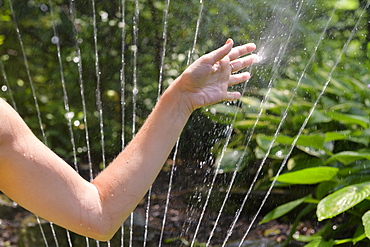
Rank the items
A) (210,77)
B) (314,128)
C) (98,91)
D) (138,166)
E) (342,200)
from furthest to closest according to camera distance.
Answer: (98,91), (314,128), (342,200), (210,77), (138,166)

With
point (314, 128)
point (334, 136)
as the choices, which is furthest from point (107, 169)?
point (314, 128)

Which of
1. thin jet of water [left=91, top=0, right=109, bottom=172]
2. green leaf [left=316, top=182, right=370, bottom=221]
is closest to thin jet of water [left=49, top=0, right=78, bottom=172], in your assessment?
thin jet of water [left=91, top=0, right=109, bottom=172]

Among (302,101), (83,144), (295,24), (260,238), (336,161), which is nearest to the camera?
(336,161)

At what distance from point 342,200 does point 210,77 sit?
58.3 inches

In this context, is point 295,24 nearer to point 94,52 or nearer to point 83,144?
point 94,52

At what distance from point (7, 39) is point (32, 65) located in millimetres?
259

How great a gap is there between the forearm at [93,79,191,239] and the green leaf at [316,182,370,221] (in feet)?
4.61

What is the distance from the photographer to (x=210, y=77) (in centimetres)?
135

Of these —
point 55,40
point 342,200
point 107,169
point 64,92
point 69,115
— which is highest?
point 107,169

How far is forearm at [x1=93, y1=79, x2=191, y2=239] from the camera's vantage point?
1236 mm

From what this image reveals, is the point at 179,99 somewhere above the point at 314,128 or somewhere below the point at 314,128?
above

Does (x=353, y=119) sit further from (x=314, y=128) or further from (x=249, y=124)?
(x=249, y=124)

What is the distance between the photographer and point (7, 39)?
14.9 ft

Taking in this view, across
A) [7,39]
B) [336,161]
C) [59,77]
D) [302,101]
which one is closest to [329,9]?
[302,101]
